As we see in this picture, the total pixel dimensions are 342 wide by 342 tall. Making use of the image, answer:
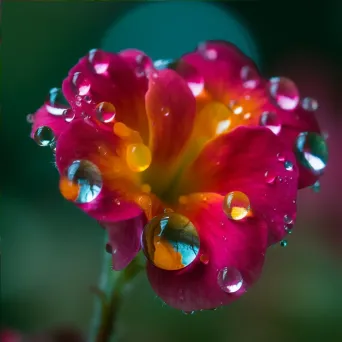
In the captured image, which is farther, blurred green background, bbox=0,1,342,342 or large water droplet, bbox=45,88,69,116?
blurred green background, bbox=0,1,342,342

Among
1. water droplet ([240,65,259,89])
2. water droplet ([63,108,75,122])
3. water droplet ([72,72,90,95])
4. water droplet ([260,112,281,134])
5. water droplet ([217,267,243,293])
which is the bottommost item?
water droplet ([217,267,243,293])

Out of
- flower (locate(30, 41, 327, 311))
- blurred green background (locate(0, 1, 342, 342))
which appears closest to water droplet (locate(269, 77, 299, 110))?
flower (locate(30, 41, 327, 311))

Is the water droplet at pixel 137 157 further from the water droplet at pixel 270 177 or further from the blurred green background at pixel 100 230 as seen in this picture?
the blurred green background at pixel 100 230

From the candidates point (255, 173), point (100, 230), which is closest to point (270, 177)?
point (255, 173)

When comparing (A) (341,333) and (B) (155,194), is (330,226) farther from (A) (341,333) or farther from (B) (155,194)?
(B) (155,194)

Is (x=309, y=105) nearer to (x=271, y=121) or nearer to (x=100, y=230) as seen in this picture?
(x=271, y=121)

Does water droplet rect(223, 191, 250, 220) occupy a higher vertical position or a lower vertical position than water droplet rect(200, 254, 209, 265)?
higher

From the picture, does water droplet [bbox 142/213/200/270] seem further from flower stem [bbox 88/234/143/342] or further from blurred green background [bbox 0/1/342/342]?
blurred green background [bbox 0/1/342/342]
